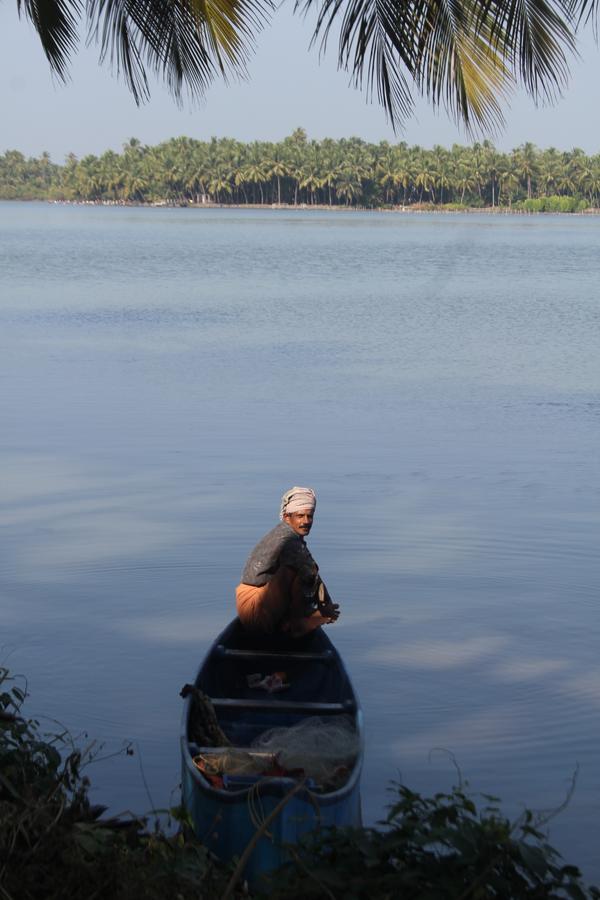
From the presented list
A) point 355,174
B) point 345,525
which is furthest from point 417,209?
point 345,525

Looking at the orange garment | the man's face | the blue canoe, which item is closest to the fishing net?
the blue canoe

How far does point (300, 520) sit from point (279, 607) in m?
0.50

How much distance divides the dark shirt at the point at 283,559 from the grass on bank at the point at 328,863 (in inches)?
104

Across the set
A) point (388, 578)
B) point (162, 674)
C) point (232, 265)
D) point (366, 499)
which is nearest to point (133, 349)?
point (366, 499)

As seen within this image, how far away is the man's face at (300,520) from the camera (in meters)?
7.20

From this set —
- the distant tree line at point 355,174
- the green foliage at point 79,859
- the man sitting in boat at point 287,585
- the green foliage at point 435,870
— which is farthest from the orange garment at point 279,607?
the distant tree line at point 355,174

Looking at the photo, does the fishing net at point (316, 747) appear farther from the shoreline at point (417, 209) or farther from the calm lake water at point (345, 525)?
the shoreline at point (417, 209)

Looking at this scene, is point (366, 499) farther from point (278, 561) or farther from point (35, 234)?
point (35, 234)

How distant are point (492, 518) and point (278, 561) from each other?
5.10 metres

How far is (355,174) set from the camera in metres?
148

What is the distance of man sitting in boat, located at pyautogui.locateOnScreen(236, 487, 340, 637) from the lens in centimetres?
705

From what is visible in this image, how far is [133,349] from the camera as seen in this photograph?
2373cm

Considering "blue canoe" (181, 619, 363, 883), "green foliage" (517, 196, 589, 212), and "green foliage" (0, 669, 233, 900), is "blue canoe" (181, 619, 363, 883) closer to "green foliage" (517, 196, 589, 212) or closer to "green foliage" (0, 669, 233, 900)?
"green foliage" (0, 669, 233, 900)

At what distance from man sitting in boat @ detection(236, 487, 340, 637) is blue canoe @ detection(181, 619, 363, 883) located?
10 centimetres
